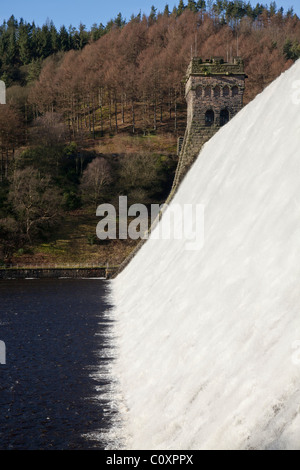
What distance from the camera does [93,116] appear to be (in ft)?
284

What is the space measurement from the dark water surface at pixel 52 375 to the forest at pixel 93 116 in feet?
96.4

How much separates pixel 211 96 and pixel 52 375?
3751 cm

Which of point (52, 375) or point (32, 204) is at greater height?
point (32, 204)

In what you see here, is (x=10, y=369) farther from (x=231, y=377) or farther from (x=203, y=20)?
(x=203, y=20)

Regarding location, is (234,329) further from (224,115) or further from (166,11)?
(166,11)

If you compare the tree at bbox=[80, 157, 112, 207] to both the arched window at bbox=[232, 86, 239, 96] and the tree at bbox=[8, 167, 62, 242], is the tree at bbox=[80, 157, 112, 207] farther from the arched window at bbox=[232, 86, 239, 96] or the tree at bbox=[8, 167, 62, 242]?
the arched window at bbox=[232, 86, 239, 96]

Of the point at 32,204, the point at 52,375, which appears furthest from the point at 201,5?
the point at 52,375

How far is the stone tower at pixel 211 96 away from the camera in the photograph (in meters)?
45.9

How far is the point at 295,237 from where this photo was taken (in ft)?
31.9

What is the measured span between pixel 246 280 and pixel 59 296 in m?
24.0

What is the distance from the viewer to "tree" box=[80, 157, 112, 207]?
6600 centimetres

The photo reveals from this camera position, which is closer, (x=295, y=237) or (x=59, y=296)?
(x=295, y=237)
